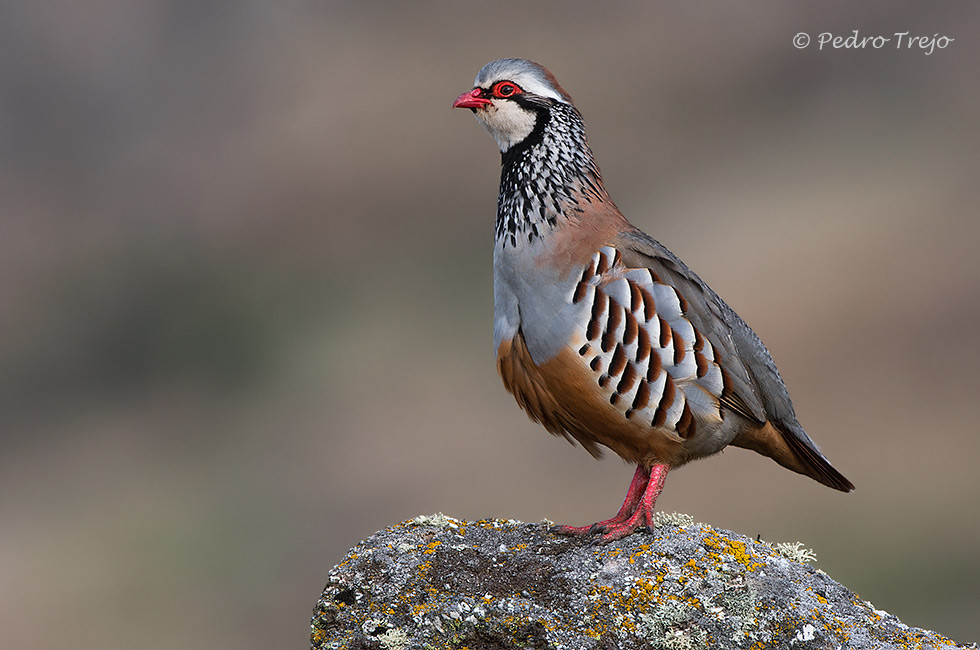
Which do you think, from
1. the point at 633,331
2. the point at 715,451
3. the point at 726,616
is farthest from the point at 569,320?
the point at 726,616

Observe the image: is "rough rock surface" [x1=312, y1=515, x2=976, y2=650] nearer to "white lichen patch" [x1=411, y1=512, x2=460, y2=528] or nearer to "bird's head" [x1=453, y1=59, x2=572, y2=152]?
"white lichen patch" [x1=411, y1=512, x2=460, y2=528]

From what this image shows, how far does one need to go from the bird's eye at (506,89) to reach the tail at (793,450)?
7.72 feet

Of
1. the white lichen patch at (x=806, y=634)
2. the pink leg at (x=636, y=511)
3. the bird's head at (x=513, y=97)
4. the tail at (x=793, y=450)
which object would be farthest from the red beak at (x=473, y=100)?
the white lichen patch at (x=806, y=634)

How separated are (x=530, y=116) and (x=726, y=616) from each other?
293 centimetres

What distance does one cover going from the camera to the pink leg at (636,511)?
5047 millimetres

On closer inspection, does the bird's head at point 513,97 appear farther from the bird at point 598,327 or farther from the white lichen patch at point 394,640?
the white lichen patch at point 394,640

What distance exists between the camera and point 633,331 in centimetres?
507

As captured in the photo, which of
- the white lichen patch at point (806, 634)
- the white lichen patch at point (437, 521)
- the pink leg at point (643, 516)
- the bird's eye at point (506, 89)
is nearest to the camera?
the white lichen patch at point (806, 634)

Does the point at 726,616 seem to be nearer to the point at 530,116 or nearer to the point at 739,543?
the point at 739,543

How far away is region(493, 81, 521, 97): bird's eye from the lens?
5617 millimetres

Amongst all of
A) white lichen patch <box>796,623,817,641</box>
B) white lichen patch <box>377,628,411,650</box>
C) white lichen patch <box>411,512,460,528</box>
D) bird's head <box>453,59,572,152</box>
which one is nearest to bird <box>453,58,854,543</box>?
bird's head <box>453,59,572,152</box>

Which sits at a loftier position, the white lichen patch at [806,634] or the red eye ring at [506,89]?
the red eye ring at [506,89]

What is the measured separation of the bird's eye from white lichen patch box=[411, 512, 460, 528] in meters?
2.43

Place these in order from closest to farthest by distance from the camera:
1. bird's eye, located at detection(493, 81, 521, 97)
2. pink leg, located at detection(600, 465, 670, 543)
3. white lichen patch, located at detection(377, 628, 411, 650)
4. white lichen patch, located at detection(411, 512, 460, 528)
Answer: white lichen patch, located at detection(377, 628, 411, 650) → pink leg, located at detection(600, 465, 670, 543) → white lichen patch, located at detection(411, 512, 460, 528) → bird's eye, located at detection(493, 81, 521, 97)
